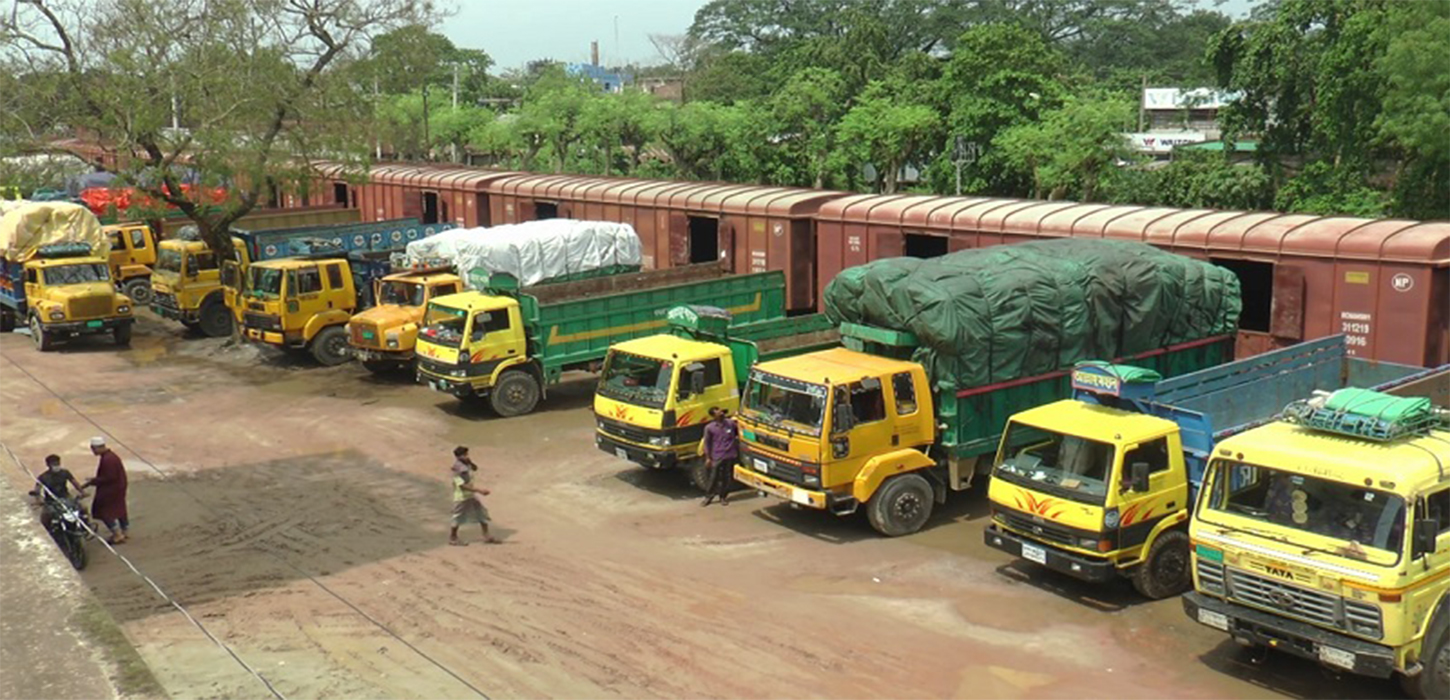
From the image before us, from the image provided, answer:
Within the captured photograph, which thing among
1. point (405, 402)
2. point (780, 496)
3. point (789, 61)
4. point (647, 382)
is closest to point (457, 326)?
point (405, 402)

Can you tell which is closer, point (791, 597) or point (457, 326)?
point (791, 597)

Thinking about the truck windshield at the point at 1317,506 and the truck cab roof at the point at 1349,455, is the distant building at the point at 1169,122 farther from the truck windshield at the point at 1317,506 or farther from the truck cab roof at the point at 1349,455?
the truck windshield at the point at 1317,506

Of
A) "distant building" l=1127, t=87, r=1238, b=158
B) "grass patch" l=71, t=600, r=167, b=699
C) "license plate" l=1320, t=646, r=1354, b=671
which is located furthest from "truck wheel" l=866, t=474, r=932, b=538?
"distant building" l=1127, t=87, r=1238, b=158

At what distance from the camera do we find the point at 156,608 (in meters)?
12.4

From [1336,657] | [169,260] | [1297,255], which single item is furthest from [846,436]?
[169,260]

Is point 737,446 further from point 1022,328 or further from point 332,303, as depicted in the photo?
point 332,303

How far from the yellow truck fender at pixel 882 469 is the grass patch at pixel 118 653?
7623 mm

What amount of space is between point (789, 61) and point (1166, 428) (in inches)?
2356

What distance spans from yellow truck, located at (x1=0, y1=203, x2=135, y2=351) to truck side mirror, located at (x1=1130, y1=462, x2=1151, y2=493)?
23.3 metres

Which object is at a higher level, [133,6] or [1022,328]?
[133,6]

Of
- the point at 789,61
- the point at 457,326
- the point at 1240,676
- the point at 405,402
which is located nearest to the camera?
the point at 1240,676

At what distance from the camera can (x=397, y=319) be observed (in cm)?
2250

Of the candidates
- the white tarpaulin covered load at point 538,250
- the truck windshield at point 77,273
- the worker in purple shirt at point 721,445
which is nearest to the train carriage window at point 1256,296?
the worker in purple shirt at point 721,445

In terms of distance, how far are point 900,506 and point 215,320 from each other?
20171 mm
